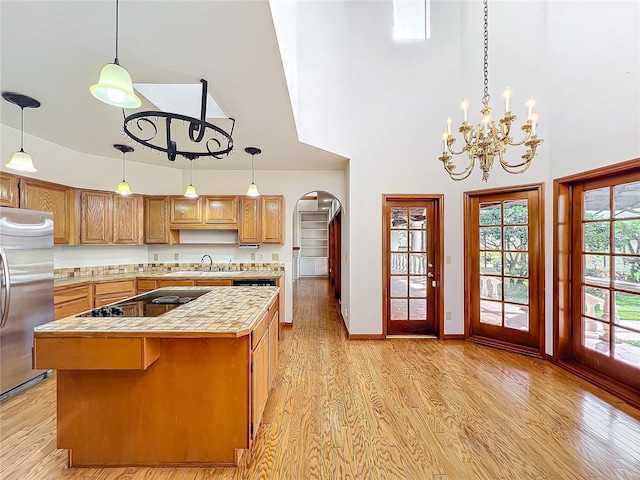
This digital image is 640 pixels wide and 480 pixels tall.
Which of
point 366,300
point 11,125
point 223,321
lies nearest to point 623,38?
point 366,300

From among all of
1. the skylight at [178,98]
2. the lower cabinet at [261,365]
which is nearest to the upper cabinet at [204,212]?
the skylight at [178,98]

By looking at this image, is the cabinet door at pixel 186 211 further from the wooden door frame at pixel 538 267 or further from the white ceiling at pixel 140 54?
the wooden door frame at pixel 538 267

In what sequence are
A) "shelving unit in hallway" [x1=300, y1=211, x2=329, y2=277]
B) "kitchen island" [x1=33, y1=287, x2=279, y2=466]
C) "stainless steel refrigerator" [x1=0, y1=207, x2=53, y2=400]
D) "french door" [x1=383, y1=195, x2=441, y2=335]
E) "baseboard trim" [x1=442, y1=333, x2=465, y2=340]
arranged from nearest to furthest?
"kitchen island" [x1=33, y1=287, x2=279, y2=466] < "stainless steel refrigerator" [x1=0, y1=207, x2=53, y2=400] < "baseboard trim" [x1=442, y1=333, x2=465, y2=340] < "french door" [x1=383, y1=195, x2=441, y2=335] < "shelving unit in hallway" [x1=300, y1=211, x2=329, y2=277]

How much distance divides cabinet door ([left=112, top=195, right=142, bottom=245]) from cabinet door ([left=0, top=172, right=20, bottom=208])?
1.33 m

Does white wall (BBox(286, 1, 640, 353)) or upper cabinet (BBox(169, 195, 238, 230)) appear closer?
white wall (BBox(286, 1, 640, 353))

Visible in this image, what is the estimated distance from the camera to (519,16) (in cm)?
358

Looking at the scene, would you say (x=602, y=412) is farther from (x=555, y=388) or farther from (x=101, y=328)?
(x=101, y=328)

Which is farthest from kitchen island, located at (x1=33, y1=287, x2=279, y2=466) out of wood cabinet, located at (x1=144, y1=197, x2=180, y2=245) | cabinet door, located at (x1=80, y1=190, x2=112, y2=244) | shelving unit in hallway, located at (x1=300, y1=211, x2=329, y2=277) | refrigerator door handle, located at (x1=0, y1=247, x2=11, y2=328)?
shelving unit in hallway, located at (x1=300, y1=211, x2=329, y2=277)

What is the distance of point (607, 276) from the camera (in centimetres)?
290

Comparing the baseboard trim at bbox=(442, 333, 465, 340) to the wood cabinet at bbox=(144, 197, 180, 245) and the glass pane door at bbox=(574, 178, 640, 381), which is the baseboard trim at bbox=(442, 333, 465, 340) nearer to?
the glass pane door at bbox=(574, 178, 640, 381)

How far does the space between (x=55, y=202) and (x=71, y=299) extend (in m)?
1.17

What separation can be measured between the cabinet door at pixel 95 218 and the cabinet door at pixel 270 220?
2137mm

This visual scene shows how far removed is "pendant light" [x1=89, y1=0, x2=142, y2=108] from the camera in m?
1.29

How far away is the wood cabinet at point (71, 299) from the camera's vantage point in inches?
128
